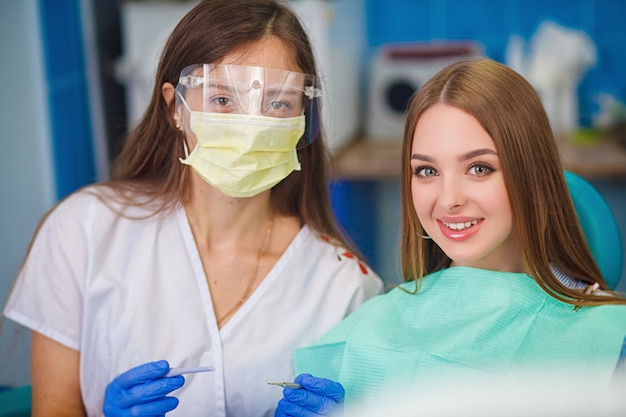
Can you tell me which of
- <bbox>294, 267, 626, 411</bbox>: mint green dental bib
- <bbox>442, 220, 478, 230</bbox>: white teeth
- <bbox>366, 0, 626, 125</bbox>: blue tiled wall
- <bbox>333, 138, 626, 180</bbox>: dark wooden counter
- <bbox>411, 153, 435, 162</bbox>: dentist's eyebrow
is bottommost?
<bbox>294, 267, 626, 411</bbox>: mint green dental bib

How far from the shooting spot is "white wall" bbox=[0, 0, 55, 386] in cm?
252

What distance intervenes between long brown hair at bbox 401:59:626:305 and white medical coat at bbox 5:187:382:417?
36 centimetres

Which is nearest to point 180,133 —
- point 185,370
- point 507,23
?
point 185,370

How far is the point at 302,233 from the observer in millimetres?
1790

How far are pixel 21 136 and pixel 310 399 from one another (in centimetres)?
162

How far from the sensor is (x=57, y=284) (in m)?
1.68

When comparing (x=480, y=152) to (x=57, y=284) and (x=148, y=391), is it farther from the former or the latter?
(x=57, y=284)

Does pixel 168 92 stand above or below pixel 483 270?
above

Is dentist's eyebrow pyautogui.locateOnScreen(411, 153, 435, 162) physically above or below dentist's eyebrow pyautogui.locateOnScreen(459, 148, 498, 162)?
below

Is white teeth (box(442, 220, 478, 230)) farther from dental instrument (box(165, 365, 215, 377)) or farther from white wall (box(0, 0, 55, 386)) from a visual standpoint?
white wall (box(0, 0, 55, 386))

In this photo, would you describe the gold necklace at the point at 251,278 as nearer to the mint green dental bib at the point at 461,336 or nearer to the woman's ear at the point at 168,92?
the mint green dental bib at the point at 461,336

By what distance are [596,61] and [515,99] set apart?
95.0 inches

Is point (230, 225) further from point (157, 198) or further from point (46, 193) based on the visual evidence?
point (46, 193)

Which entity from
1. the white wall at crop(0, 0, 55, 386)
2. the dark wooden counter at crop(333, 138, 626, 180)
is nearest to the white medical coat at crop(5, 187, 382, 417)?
the white wall at crop(0, 0, 55, 386)
